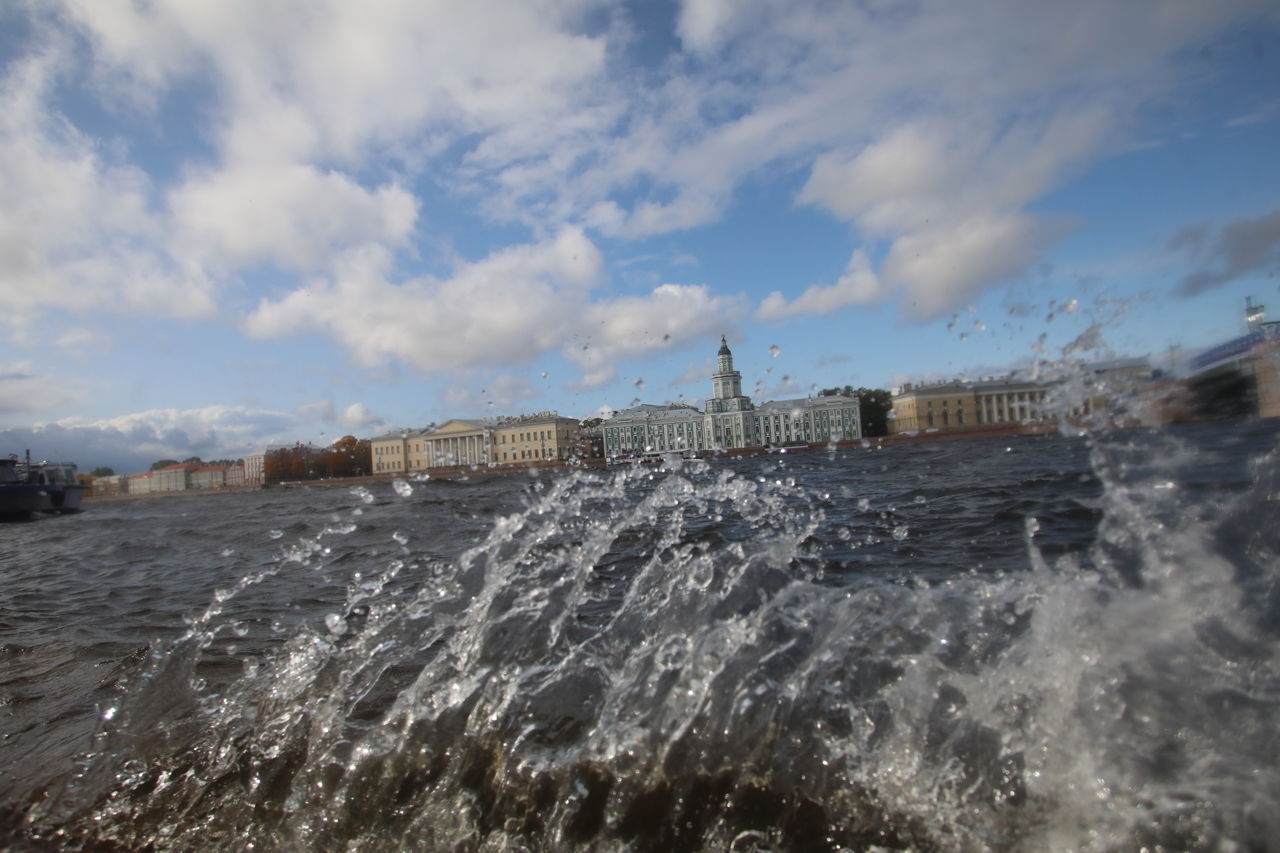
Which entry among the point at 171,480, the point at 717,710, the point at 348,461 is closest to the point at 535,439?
the point at 348,461

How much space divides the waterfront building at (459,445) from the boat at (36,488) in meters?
46.2

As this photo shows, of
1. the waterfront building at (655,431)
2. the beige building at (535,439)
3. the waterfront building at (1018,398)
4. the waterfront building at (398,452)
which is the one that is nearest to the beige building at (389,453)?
the waterfront building at (398,452)

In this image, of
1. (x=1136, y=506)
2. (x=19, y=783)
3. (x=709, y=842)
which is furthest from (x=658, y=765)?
(x=1136, y=506)

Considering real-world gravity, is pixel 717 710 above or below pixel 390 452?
below

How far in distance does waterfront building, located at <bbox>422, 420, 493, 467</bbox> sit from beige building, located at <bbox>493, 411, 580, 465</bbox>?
1.93 metres

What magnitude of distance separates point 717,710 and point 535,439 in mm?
87004

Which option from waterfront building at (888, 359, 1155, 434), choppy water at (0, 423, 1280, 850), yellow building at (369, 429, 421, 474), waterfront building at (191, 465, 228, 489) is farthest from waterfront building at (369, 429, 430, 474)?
choppy water at (0, 423, 1280, 850)

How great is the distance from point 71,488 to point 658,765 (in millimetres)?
56880

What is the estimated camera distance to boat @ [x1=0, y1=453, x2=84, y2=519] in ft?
121

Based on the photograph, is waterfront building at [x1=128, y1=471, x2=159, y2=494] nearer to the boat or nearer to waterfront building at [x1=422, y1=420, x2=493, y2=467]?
waterfront building at [x1=422, y1=420, x2=493, y2=467]

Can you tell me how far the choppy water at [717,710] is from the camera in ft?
6.98

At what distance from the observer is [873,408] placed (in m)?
71.6

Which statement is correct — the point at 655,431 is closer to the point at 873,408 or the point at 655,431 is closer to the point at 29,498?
the point at 873,408

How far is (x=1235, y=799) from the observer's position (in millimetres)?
1905
